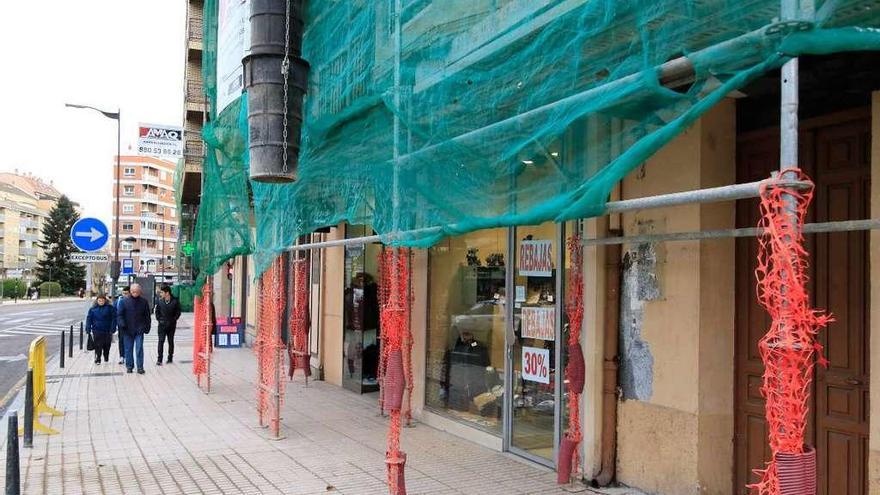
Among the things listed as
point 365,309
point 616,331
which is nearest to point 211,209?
point 365,309

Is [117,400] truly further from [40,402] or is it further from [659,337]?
[659,337]

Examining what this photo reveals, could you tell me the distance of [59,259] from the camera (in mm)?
83500

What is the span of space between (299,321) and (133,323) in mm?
3191

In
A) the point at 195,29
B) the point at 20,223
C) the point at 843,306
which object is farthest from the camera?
the point at 20,223

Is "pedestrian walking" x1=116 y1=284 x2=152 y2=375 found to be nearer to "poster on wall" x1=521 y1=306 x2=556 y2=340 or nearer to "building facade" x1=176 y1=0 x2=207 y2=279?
"poster on wall" x1=521 y1=306 x2=556 y2=340

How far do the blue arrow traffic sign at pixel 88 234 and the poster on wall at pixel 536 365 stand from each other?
384 inches

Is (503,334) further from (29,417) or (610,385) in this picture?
(29,417)

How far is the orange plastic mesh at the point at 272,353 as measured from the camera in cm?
757

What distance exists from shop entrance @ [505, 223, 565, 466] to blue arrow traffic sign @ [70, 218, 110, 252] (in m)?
9.50

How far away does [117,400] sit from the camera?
9.94 meters

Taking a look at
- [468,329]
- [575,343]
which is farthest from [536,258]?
[468,329]

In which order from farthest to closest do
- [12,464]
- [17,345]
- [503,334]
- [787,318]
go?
[17,345], [503,334], [12,464], [787,318]

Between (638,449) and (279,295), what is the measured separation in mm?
4290

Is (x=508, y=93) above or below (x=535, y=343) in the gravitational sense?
above
